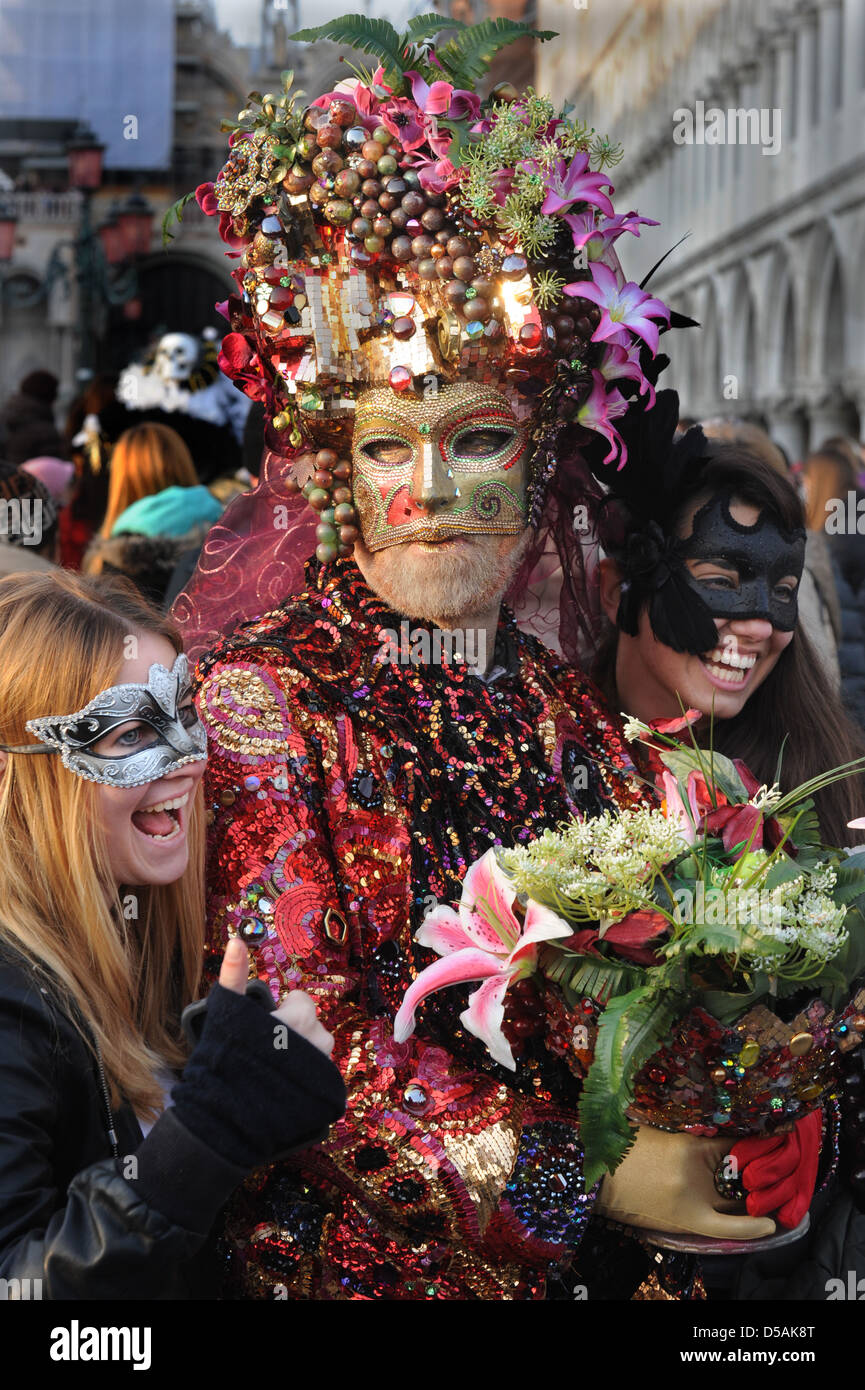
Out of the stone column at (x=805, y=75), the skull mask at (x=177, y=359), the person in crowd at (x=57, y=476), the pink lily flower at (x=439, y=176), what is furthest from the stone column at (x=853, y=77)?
the pink lily flower at (x=439, y=176)

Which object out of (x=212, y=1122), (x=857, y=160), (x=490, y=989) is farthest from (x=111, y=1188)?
(x=857, y=160)

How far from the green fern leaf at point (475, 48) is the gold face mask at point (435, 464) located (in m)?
0.48

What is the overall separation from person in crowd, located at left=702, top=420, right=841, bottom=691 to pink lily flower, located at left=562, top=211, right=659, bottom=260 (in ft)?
2.08

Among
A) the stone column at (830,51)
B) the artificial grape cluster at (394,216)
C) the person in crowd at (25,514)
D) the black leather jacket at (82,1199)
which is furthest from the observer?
the stone column at (830,51)

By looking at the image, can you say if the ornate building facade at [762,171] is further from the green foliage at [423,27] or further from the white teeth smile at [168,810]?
the white teeth smile at [168,810]

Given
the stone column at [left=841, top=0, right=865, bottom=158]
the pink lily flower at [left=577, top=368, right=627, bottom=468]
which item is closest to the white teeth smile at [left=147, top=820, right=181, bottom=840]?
the pink lily flower at [left=577, top=368, right=627, bottom=468]

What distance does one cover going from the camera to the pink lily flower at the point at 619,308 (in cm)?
239

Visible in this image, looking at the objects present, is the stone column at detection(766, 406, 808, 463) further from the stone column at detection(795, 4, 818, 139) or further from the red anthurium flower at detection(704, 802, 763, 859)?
the red anthurium flower at detection(704, 802, 763, 859)

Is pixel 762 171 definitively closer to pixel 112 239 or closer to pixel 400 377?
pixel 112 239

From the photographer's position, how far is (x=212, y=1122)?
1670 millimetres

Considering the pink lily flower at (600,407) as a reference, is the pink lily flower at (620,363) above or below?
above

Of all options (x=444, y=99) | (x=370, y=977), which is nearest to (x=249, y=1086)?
(x=370, y=977)

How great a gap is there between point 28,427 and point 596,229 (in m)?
5.48

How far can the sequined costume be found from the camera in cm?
206
